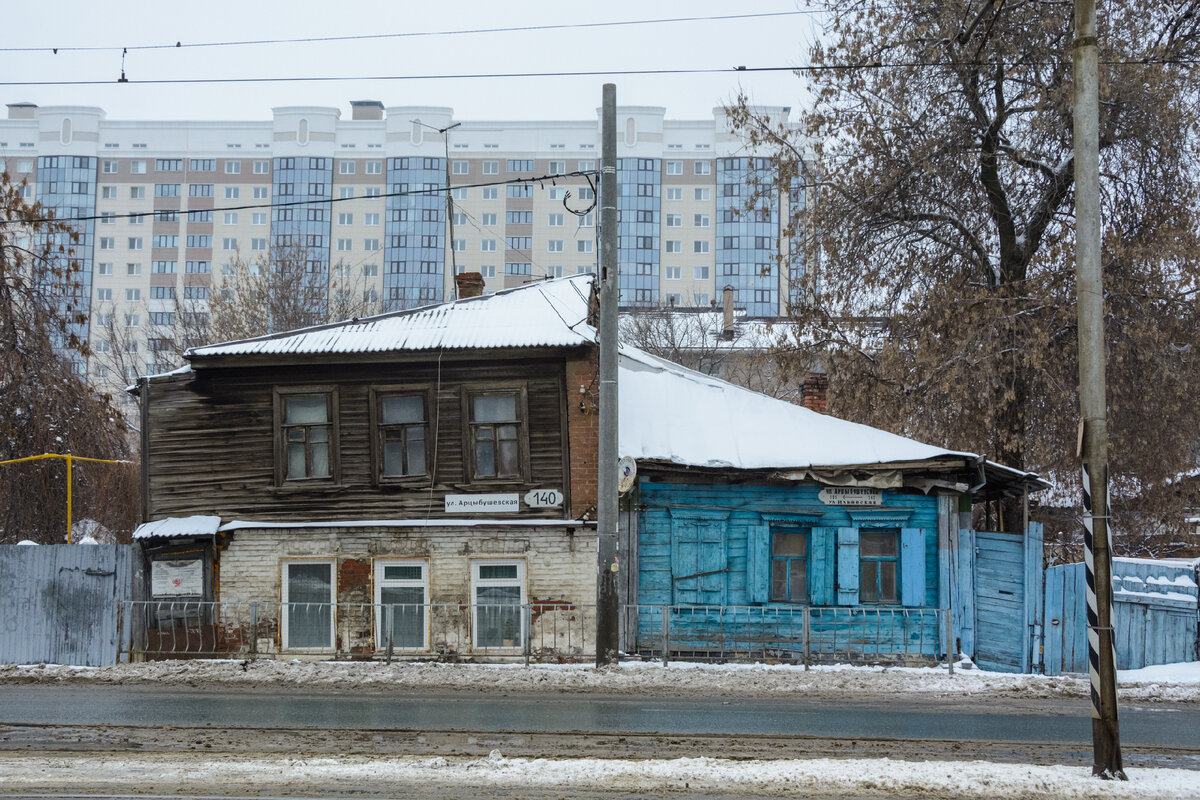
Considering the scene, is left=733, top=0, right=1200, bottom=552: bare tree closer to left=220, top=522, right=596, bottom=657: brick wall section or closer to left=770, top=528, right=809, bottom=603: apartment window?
left=770, top=528, right=809, bottom=603: apartment window

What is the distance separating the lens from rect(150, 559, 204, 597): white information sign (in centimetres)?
1808

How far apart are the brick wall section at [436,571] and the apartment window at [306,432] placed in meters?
1.12

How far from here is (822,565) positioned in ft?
59.2

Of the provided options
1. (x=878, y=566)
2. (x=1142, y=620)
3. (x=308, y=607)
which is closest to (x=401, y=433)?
(x=308, y=607)

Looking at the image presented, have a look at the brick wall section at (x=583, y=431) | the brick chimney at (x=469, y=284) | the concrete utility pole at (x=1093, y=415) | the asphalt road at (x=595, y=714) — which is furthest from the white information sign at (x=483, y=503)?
the concrete utility pole at (x=1093, y=415)

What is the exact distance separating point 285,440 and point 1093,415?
544 inches

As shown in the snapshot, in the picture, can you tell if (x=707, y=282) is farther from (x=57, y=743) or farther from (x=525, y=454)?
(x=57, y=743)

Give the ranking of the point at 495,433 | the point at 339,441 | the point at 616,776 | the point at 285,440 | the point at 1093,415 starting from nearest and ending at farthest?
Result: the point at 616,776, the point at 1093,415, the point at 495,433, the point at 339,441, the point at 285,440

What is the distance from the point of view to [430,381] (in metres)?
18.6

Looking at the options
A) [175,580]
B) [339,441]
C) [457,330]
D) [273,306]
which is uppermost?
[273,306]

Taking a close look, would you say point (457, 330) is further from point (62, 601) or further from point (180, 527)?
point (62, 601)

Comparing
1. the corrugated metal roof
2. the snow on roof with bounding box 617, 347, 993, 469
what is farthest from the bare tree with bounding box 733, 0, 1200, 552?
the corrugated metal roof

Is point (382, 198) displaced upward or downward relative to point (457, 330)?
upward

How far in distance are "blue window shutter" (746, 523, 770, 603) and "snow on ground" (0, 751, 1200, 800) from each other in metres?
8.38
